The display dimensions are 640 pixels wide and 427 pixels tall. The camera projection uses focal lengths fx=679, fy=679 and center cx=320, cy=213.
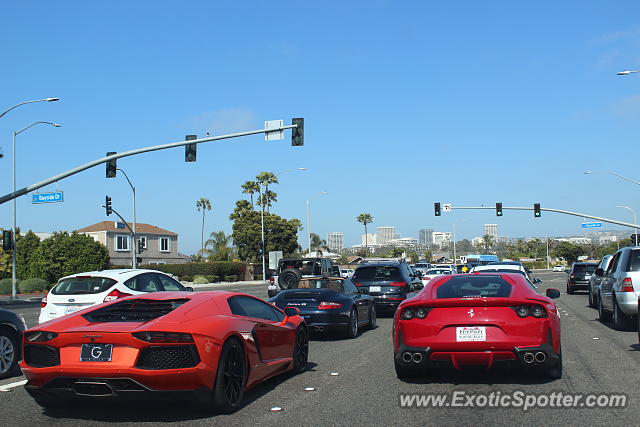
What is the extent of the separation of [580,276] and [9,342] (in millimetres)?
27654

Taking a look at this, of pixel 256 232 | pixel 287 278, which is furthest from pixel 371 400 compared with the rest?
pixel 256 232

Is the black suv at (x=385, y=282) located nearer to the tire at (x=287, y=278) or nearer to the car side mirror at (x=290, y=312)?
the tire at (x=287, y=278)

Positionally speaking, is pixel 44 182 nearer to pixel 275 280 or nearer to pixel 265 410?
pixel 275 280

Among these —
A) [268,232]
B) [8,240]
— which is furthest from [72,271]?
[268,232]

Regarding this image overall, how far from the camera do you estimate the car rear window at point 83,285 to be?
1341cm

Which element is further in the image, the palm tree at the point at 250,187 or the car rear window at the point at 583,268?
the palm tree at the point at 250,187

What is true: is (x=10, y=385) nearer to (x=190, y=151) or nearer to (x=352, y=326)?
(x=352, y=326)

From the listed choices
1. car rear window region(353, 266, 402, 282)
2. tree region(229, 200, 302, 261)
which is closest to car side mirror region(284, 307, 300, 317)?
car rear window region(353, 266, 402, 282)

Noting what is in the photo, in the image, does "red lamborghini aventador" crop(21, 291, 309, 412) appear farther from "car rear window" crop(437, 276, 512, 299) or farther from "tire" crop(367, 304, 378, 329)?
"tire" crop(367, 304, 378, 329)

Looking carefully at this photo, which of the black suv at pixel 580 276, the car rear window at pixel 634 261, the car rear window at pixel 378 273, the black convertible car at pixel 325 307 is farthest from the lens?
the black suv at pixel 580 276

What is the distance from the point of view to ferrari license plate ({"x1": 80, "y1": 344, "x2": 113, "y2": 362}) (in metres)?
6.28

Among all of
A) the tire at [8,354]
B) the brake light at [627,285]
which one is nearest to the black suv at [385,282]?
the brake light at [627,285]

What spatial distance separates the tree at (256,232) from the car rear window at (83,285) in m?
72.4

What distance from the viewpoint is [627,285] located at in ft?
45.6
